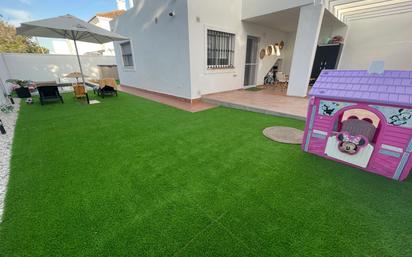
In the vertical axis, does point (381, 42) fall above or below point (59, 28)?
above

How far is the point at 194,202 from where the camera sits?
1.75 meters

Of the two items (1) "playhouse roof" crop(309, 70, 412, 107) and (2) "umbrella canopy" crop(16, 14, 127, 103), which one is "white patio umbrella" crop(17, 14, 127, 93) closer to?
(2) "umbrella canopy" crop(16, 14, 127, 103)

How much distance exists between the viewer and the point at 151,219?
1555 mm

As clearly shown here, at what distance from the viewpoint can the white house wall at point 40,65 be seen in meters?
9.49

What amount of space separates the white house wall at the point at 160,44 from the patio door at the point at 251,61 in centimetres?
362

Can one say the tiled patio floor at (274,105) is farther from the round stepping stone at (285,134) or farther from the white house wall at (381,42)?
the white house wall at (381,42)

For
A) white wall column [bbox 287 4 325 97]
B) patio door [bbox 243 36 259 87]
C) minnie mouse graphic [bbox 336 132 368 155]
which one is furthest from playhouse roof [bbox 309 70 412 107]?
patio door [bbox 243 36 259 87]

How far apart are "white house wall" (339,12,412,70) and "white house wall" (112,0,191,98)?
8643 millimetres

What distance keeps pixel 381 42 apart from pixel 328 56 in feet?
6.78

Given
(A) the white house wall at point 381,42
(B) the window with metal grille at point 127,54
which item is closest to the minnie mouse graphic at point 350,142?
(A) the white house wall at point 381,42

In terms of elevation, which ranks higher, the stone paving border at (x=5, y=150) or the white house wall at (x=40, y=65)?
the white house wall at (x=40, y=65)

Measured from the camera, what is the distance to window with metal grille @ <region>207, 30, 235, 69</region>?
621 centimetres

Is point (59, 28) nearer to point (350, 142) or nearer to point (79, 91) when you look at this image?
point (79, 91)

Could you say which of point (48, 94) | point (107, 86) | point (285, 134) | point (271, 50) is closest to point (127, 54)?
point (107, 86)
